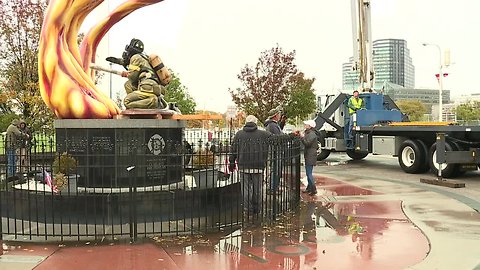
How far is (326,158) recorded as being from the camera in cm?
2153

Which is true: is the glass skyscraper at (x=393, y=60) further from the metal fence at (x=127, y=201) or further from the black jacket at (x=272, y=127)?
the metal fence at (x=127, y=201)

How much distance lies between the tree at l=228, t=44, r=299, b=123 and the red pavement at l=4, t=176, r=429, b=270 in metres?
24.5

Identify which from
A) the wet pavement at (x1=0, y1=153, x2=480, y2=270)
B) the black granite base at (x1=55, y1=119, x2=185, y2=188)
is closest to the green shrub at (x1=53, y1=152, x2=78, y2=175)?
the black granite base at (x1=55, y1=119, x2=185, y2=188)

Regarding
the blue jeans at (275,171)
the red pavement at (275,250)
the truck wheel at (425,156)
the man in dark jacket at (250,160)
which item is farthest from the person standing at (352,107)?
the man in dark jacket at (250,160)

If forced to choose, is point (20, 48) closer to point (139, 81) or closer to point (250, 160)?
point (139, 81)

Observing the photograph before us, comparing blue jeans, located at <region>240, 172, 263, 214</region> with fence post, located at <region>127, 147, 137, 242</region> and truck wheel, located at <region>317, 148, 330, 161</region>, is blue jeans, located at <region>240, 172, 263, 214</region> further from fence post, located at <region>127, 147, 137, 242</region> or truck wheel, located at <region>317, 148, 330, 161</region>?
truck wheel, located at <region>317, 148, 330, 161</region>

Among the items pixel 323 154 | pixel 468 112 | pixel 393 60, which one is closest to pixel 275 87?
pixel 323 154

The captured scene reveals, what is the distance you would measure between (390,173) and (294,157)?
7.65 m

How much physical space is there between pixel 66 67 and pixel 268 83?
2428 cm

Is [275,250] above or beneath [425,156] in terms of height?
beneath

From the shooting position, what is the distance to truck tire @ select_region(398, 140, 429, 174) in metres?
14.5

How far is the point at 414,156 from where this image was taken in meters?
14.7

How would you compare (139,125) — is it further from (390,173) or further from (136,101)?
(390,173)

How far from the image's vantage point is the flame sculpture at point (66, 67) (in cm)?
840
